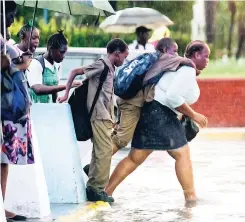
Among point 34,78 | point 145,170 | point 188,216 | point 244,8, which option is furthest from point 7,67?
point 244,8

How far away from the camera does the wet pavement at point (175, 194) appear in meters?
9.23

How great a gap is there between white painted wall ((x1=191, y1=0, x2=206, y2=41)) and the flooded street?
13200 millimetres

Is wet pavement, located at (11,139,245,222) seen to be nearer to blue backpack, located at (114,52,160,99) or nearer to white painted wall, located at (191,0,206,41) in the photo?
blue backpack, located at (114,52,160,99)

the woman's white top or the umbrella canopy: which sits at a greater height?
the umbrella canopy

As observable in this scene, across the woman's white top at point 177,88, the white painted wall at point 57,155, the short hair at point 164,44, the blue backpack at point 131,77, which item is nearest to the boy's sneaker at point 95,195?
the white painted wall at point 57,155

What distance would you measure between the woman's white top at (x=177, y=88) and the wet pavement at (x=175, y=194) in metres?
0.97

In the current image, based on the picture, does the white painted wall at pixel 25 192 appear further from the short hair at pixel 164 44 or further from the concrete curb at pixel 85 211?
the short hair at pixel 164 44

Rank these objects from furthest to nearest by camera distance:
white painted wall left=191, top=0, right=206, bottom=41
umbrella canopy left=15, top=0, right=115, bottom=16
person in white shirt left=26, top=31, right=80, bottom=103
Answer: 1. white painted wall left=191, top=0, right=206, bottom=41
2. umbrella canopy left=15, top=0, right=115, bottom=16
3. person in white shirt left=26, top=31, right=80, bottom=103

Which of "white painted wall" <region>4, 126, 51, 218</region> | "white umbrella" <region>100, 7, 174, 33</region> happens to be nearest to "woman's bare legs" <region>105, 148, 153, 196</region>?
"white painted wall" <region>4, 126, 51, 218</region>

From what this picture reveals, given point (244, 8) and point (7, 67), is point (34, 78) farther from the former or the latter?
point (244, 8)

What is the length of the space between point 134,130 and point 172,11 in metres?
21.2

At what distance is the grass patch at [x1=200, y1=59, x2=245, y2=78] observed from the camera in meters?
21.4

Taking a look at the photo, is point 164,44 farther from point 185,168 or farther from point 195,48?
point 185,168

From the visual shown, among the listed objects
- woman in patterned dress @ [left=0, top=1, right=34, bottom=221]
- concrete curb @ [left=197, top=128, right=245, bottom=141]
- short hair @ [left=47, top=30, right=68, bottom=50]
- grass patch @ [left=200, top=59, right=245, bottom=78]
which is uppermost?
short hair @ [left=47, top=30, right=68, bottom=50]
